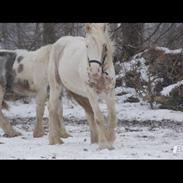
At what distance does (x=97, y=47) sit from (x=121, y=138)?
88.6 inches

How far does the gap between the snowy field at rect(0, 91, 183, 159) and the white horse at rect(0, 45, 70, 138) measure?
35cm

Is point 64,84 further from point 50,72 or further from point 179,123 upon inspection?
point 179,123

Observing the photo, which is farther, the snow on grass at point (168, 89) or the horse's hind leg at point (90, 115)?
the snow on grass at point (168, 89)

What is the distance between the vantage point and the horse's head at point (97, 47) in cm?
764

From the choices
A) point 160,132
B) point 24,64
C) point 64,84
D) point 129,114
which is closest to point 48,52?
point 24,64

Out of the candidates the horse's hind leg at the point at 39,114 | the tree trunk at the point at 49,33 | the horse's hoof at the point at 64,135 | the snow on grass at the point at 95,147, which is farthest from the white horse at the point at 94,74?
the tree trunk at the point at 49,33

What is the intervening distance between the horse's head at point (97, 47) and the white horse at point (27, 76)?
273cm

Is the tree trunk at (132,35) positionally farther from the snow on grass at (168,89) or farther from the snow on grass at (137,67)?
the snow on grass at (168,89)

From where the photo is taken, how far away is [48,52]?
1054cm

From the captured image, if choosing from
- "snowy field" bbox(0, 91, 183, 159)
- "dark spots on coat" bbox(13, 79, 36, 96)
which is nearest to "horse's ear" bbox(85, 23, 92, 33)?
"snowy field" bbox(0, 91, 183, 159)

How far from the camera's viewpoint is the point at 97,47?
7719 mm

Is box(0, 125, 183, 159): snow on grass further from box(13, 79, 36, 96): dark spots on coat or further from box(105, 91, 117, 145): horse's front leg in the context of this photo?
box(13, 79, 36, 96): dark spots on coat

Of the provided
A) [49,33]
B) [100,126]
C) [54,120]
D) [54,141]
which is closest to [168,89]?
[54,120]

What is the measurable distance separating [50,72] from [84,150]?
6.05 ft
